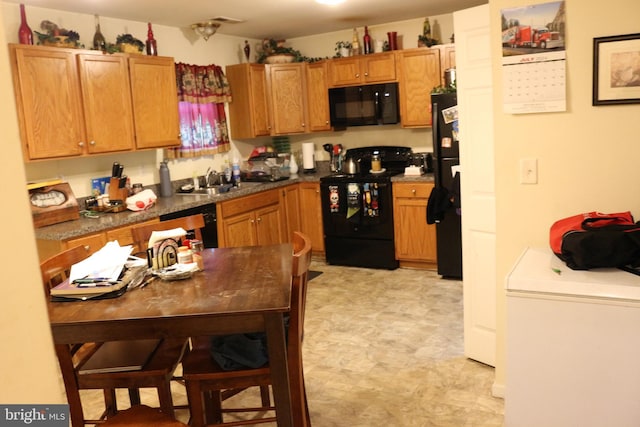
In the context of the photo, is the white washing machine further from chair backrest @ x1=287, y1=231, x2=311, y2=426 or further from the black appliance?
the black appliance

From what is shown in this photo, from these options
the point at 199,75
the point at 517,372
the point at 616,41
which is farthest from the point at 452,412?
the point at 199,75

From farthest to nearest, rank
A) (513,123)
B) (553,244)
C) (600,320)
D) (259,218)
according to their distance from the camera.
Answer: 1. (259,218)
2. (513,123)
3. (553,244)
4. (600,320)

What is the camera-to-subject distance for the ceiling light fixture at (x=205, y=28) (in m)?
4.97

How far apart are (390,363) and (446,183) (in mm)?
1780

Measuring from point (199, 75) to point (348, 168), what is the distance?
1.73 m

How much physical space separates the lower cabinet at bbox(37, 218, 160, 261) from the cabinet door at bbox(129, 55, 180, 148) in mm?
891

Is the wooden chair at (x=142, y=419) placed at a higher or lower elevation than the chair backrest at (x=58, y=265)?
lower

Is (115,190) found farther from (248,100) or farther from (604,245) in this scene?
(604,245)

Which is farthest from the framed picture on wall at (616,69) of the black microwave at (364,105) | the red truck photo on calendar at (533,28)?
the black microwave at (364,105)

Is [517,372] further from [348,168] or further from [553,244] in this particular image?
[348,168]

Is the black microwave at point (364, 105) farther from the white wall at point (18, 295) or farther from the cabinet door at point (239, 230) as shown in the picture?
the white wall at point (18, 295)

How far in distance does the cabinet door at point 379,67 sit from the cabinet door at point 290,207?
1.36 meters

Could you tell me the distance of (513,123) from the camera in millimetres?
2555

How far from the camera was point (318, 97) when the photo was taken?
5.84 meters
